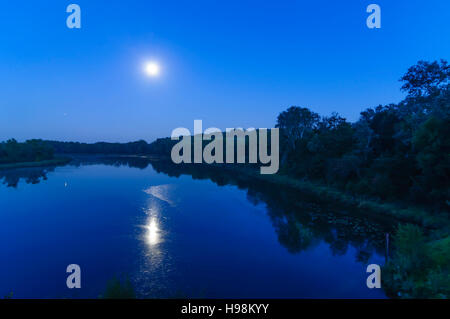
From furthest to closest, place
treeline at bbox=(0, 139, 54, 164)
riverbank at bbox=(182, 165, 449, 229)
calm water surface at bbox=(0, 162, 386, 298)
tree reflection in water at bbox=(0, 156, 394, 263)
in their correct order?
1. treeline at bbox=(0, 139, 54, 164)
2. riverbank at bbox=(182, 165, 449, 229)
3. tree reflection in water at bbox=(0, 156, 394, 263)
4. calm water surface at bbox=(0, 162, 386, 298)

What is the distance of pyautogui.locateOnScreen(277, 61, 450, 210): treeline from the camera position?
64.8 feet

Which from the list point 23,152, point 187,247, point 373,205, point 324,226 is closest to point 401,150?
point 373,205

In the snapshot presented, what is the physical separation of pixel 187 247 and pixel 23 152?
94.7m

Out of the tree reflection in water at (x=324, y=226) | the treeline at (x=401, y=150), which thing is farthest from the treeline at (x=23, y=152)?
the treeline at (x=401, y=150)

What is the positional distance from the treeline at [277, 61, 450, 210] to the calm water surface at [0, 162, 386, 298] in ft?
18.2

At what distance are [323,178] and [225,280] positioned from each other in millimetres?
33231

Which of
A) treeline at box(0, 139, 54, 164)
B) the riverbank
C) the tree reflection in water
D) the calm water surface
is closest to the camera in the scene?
the calm water surface

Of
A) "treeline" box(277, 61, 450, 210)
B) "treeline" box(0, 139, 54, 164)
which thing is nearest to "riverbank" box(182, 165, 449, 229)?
"treeline" box(277, 61, 450, 210)

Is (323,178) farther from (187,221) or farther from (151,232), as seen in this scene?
(151,232)

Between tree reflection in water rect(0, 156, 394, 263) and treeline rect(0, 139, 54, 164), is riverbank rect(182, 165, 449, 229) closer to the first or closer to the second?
tree reflection in water rect(0, 156, 394, 263)

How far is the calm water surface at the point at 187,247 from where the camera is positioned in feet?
41.4

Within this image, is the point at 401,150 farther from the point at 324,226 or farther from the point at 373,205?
the point at 324,226

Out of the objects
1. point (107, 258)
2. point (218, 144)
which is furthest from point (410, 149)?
point (218, 144)

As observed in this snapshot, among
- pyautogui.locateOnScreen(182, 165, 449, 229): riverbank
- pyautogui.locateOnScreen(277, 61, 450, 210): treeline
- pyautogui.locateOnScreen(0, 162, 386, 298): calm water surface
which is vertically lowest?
Answer: pyautogui.locateOnScreen(0, 162, 386, 298): calm water surface
